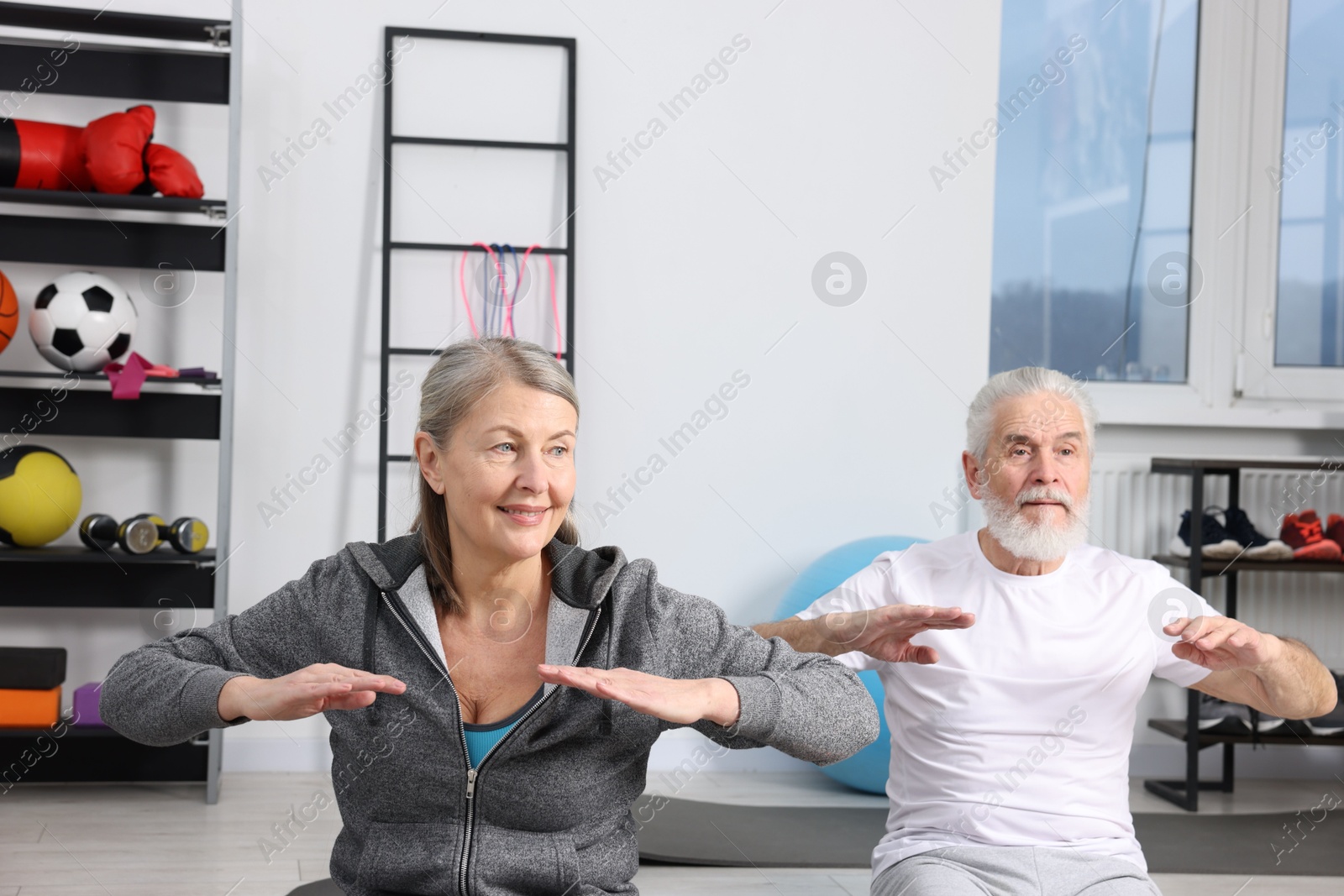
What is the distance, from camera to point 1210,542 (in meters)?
3.62

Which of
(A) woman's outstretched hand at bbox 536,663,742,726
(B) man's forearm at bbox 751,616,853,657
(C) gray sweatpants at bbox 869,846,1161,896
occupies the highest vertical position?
(A) woman's outstretched hand at bbox 536,663,742,726

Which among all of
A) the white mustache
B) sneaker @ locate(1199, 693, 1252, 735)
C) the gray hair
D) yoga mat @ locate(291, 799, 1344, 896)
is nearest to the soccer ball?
yoga mat @ locate(291, 799, 1344, 896)

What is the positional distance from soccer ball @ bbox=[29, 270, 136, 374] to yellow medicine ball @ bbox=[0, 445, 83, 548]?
251mm

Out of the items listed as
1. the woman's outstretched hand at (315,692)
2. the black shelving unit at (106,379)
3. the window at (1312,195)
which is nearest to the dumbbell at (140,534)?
the black shelving unit at (106,379)

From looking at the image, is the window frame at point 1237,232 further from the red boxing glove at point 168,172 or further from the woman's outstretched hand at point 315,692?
the woman's outstretched hand at point 315,692

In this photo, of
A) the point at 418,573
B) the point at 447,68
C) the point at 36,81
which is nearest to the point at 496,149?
the point at 447,68

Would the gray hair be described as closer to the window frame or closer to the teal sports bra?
the teal sports bra

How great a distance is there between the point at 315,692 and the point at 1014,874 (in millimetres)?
977

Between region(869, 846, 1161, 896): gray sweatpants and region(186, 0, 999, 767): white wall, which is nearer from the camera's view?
region(869, 846, 1161, 896): gray sweatpants

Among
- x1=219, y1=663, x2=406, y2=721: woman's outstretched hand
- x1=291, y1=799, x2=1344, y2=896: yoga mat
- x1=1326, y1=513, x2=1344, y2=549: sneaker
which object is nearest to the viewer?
x1=219, y1=663, x2=406, y2=721: woman's outstretched hand

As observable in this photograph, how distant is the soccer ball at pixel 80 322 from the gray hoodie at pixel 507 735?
1.90m

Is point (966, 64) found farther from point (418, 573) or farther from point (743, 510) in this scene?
point (418, 573)

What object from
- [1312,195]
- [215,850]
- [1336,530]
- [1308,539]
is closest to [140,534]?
[215,850]

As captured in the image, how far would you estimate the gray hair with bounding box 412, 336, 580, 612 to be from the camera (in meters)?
1.47
